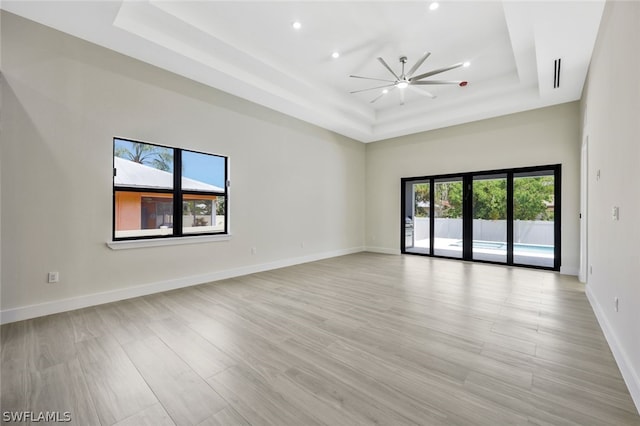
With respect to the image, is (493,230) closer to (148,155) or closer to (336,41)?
(336,41)

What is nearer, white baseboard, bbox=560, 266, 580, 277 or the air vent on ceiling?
the air vent on ceiling

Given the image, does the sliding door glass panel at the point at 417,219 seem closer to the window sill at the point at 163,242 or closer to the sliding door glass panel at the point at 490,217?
the sliding door glass panel at the point at 490,217

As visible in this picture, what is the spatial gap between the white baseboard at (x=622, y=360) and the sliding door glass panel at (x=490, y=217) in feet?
10.8

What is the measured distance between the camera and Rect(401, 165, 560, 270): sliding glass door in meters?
5.50

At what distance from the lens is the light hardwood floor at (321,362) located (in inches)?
64.1

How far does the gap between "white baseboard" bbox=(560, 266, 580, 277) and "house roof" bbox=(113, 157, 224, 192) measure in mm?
6929

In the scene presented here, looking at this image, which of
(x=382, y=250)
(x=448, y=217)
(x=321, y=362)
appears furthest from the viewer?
(x=382, y=250)

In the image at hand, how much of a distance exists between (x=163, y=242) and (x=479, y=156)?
659cm

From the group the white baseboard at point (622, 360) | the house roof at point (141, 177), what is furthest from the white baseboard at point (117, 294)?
the white baseboard at point (622, 360)

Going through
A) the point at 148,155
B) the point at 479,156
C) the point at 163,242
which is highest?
the point at 479,156

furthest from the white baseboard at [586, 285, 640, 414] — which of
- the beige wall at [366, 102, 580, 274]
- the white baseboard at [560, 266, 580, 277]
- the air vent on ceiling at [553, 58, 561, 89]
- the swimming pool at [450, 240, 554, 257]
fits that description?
the air vent on ceiling at [553, 58, 561, 89]

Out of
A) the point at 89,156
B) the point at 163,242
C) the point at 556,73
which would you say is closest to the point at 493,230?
the point at 556,73

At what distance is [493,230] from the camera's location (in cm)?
614

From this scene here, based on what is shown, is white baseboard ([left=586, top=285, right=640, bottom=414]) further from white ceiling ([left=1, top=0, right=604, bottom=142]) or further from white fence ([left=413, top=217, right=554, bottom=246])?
white ceiling ([left=1, top=0, right=604, bottom=142])
